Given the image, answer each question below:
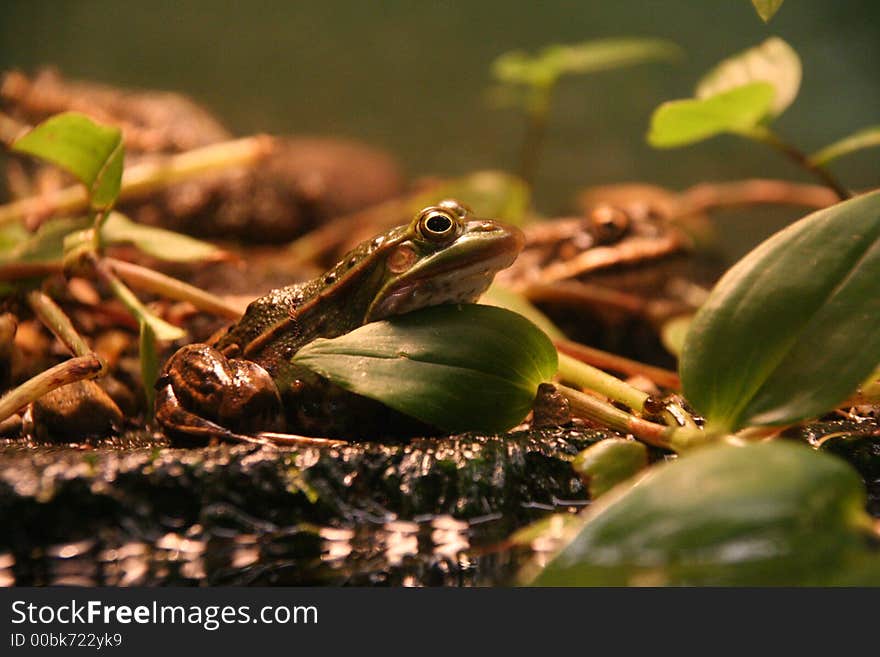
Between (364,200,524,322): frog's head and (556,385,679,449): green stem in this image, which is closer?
(556,385,679,449): green stem

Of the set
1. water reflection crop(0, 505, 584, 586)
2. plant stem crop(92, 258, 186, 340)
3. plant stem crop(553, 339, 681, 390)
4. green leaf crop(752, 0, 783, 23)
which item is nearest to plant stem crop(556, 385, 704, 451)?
water reflection crop(0, 505, 584, 586)

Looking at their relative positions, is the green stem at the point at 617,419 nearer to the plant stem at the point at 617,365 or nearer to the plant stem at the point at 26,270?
the plant stem at the point at 617,365

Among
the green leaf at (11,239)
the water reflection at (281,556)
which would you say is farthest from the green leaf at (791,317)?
the green leaf at (11,239)

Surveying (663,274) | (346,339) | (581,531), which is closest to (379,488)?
(346,339)

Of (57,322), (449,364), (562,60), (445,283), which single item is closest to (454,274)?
(445,283)

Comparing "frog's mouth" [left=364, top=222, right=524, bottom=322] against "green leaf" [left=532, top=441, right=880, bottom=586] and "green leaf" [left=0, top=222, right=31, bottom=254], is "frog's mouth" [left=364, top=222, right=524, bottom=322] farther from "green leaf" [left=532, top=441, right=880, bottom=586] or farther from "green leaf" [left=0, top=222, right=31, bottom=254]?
"green leaf" [left=0, top=222, right=31, bottom=254]

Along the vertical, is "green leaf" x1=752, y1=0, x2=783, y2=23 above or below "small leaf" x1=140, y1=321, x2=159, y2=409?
above

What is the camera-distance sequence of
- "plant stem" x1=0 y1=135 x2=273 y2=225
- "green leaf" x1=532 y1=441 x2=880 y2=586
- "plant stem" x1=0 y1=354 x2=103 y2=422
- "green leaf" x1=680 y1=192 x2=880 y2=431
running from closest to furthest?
"green leaf" x1=532 y1=441 x2=880 y2=586
"green leaf" x1=680 y1=192 x2=880 y2=431
"plant stem" x1=0 y1=354 x2=103 y2=422
"plant stem" x1=0 y1=135 x2=273 y2=225

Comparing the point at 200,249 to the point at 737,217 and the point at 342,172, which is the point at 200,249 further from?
the point at 737,217
